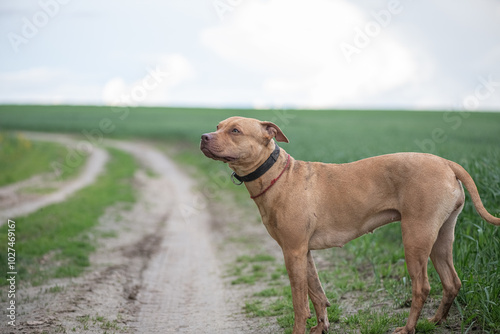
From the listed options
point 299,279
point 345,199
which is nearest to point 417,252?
point 345,199

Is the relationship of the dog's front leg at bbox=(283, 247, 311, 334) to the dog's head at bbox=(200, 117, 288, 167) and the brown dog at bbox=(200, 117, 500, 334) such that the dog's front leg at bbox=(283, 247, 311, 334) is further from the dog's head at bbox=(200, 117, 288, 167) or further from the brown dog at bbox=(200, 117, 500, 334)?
the dog's head at bbox=(200, 117, 288, 167)

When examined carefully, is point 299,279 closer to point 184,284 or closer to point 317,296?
point 317,296

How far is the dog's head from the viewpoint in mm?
4562

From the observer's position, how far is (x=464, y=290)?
5059mm

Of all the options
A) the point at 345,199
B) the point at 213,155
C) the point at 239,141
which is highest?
the point at 239,141

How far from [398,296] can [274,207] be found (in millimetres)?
2365

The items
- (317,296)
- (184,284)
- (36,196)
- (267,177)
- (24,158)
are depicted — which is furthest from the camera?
(24,158)

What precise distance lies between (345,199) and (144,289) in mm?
4008

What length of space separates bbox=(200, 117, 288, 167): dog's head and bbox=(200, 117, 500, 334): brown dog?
1 centimetres

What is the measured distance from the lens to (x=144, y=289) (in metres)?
7.12

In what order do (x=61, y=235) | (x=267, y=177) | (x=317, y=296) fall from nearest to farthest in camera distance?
(x=267, y=177) → (x=317, y=296) → (x=61, y=235)

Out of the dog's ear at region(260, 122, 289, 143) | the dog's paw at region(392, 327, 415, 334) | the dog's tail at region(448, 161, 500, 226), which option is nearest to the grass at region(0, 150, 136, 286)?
the dog's ear at region(260, 122, 289, 143)

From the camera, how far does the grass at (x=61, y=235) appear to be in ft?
25.6

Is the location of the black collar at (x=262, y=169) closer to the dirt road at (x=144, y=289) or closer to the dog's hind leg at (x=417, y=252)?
the dog's hind leg at (x=417, y=252)
